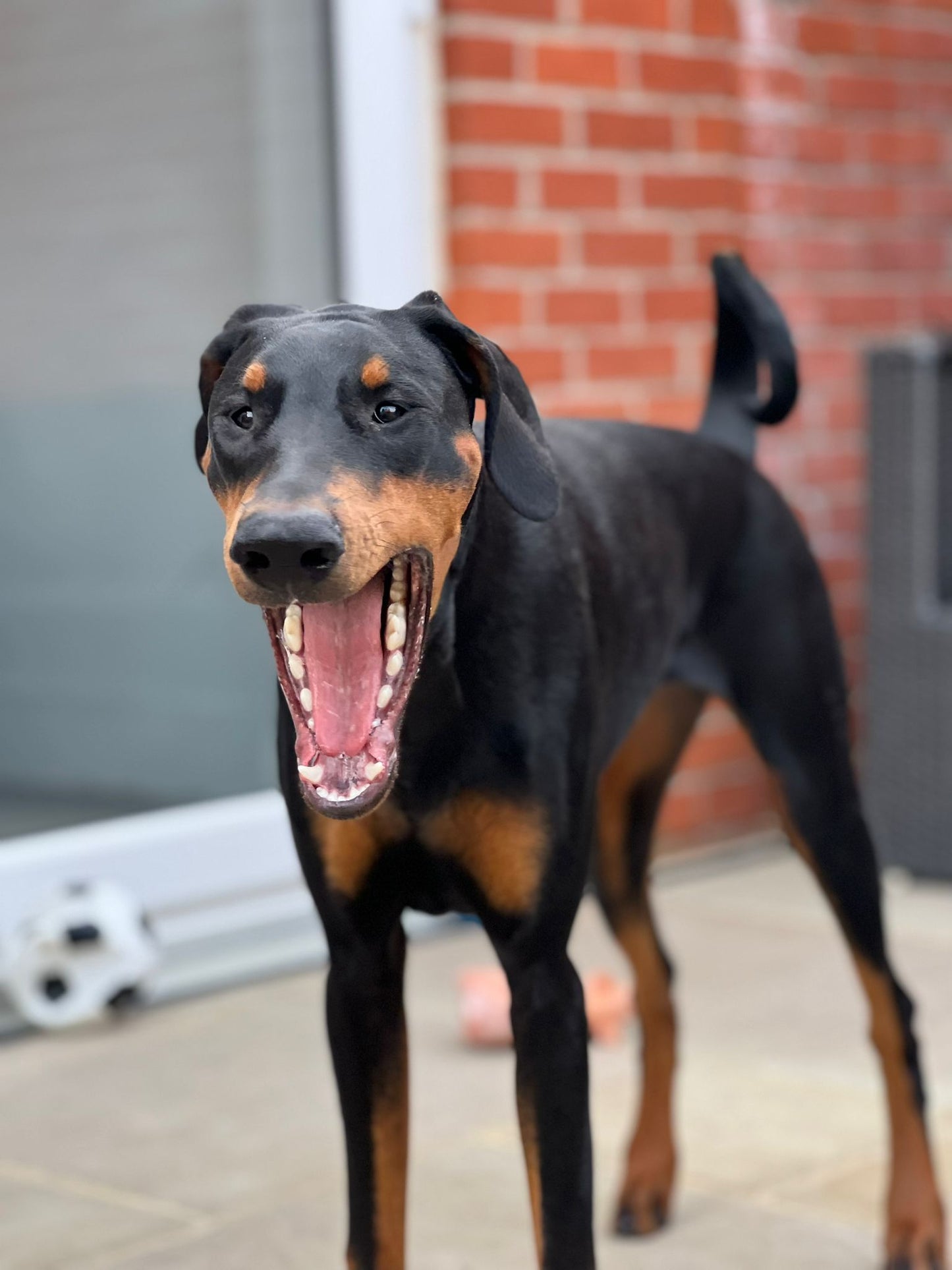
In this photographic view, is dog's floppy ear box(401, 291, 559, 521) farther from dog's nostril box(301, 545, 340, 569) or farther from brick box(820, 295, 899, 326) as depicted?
brick box(820, 295, 899, 326)

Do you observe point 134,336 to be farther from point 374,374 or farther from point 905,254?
point 905,254

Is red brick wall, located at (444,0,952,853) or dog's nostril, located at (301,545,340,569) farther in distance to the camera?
red brick wall, located at (444,0,952,853)

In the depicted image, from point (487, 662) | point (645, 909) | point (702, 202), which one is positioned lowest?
point (645, 909)

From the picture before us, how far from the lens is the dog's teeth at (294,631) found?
6.44 ft

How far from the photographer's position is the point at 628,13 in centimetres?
483

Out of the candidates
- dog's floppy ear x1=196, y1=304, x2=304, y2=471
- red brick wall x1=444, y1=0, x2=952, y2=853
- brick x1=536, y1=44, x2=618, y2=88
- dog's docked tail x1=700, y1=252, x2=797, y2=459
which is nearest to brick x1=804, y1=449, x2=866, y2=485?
red brick wall x1=444, y1=0, x2=952, y2=853

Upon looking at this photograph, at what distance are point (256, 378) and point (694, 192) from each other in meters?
3.34

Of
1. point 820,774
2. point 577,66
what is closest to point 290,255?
point 577,66

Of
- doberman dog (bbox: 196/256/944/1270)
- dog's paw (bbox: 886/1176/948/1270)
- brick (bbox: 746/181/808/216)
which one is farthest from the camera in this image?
brick (bbox: 746/181/808/216)

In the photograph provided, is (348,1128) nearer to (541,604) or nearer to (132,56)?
(541,604)

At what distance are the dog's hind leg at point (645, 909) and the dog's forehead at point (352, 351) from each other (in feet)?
3.54

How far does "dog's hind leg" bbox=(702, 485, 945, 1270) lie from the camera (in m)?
2.80

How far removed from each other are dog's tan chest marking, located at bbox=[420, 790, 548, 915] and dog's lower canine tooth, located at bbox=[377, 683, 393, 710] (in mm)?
235

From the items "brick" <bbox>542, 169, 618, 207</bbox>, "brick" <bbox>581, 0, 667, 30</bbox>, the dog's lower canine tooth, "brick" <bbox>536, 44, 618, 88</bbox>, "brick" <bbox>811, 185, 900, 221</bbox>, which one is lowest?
the dog's lower canine tooth
